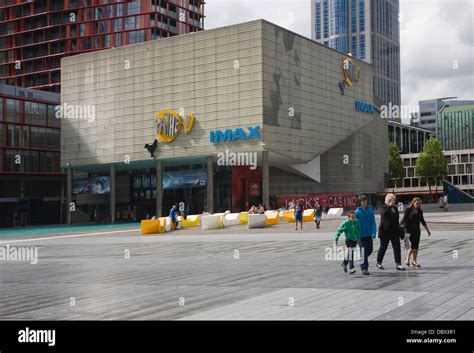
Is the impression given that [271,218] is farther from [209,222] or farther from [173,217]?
[173,217]

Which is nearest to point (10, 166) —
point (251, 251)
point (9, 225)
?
point (9, 225)

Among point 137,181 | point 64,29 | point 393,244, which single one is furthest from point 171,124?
point 393,244

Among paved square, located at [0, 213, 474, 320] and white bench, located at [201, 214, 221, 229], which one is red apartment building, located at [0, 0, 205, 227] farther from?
paved square, located at [0, 213, 474, 320]

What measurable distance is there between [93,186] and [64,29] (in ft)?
158

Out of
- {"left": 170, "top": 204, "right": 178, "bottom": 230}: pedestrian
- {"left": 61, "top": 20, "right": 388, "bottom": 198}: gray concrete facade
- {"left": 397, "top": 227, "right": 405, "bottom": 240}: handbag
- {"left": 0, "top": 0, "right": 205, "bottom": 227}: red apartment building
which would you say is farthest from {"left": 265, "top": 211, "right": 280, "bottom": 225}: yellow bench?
{"left": 0, "top": 0, "right": 205, "bottom": 227}: red apartment building

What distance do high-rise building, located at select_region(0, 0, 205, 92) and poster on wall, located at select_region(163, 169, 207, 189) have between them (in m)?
47.6

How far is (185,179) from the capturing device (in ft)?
240

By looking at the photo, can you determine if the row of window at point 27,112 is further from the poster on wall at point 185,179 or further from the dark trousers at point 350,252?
the dark trousers at point 350,252
